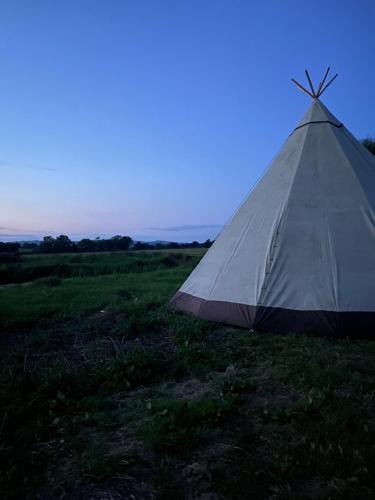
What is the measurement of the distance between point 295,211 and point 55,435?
4.96 metres

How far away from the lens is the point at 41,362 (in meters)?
4.23

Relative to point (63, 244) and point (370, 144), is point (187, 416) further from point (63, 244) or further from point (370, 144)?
point (63, 244)

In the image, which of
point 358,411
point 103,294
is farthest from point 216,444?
point 103,294

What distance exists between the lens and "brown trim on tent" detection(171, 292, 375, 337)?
15.6 ft

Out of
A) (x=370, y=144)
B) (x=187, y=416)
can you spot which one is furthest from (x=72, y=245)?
(x=187, y=416)

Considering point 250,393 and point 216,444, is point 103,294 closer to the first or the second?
point 250,393

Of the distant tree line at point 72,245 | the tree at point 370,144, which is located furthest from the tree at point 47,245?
the tree at point 370,144

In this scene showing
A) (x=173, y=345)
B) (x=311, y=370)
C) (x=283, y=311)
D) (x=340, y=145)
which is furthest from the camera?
(x=340, y=145)

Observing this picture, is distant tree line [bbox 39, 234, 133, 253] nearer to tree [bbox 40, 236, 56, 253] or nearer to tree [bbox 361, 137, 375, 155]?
tree [bbox 40, 236, 56, 253]

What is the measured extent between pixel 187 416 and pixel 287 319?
2.82 meters

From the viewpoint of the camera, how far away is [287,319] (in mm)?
5090

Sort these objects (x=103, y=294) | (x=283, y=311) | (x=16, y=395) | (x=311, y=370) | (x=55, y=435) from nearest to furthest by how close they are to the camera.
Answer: (x=55, y=435), (x=16, y=395), (x=311, y=370), (x=283, y=311), (x=103, y=294)

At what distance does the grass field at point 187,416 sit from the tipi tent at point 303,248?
17.9 inches

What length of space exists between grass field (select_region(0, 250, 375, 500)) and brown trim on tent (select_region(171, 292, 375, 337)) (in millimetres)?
220
